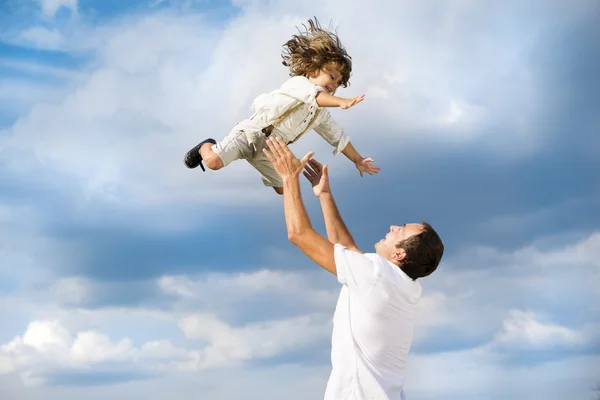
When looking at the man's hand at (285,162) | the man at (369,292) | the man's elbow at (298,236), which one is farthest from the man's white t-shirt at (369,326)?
the man's hand at (285,162)

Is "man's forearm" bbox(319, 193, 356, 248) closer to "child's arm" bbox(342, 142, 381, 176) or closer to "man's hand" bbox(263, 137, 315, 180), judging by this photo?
"man's hand" bbox(263, 137, 315, 180)

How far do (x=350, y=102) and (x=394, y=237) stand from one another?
1.60 meters

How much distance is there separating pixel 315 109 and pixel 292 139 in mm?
496

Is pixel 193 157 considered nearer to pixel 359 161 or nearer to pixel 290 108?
pixel 290 108

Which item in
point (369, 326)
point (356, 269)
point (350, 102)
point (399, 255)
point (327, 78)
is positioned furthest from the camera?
point (327, 78)

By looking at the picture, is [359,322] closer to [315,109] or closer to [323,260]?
[323,260]

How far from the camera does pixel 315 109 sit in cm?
675

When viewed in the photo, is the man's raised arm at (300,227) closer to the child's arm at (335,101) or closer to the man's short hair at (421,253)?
the man's short hair at (421,253)

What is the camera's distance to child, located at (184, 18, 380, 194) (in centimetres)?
685

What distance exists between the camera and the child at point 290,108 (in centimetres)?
685

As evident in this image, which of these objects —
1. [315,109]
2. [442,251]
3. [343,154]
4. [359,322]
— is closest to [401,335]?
[359,322]

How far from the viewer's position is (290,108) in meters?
6.81

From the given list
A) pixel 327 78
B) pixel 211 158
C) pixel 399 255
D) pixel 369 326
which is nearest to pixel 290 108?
pixel 327 78

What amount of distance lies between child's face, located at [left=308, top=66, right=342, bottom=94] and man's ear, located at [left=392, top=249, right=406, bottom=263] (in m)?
2.81
